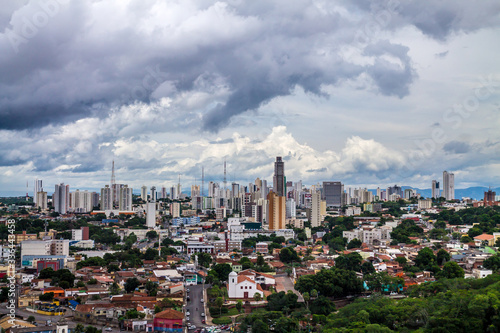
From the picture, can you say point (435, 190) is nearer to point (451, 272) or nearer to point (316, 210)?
point (316, 210)

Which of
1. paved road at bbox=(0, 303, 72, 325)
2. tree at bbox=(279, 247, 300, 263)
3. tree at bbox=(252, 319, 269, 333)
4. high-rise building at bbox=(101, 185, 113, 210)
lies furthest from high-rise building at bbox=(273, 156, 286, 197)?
tree at bbox=(252, 319, 269, 333)

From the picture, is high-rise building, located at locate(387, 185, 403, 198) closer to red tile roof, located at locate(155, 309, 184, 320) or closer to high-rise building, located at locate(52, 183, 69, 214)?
high-rise building, located at locate(52, 183, 69, 214)

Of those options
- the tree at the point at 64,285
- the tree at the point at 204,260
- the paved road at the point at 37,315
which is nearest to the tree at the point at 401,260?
the tree at the point at 204,260

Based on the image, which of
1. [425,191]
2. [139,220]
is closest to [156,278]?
[139,220]

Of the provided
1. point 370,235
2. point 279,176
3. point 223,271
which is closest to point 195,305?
point 223,271

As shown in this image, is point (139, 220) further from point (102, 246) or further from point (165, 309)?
point (165, 309)

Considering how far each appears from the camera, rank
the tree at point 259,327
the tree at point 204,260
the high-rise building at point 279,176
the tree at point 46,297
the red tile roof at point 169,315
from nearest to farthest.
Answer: the tree at point 259,327 < the red tile roof at point 169,315 < the tree at point 46,297 < the tree at point 204,260 < the high-rise building at point 279,176

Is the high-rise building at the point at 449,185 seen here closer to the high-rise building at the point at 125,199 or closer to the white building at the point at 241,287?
the high-rise building at the point at 125,199
